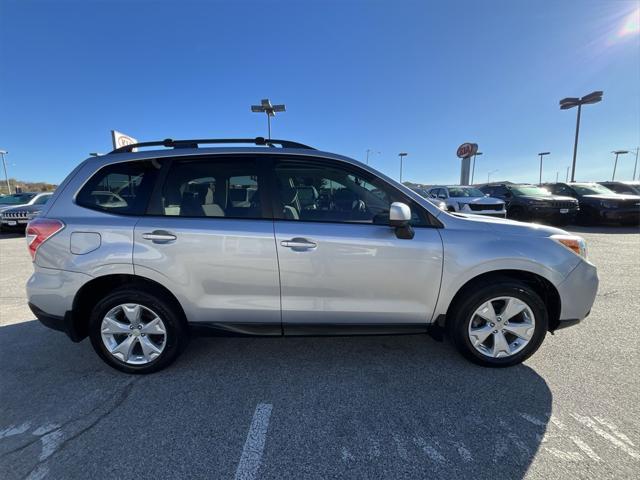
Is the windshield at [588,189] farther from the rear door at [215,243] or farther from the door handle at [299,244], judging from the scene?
the rear door at [215,243]

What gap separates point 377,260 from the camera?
95.7 inches

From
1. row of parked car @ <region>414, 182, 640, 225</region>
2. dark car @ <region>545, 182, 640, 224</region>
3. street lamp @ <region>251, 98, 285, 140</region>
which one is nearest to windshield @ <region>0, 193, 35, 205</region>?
street lamp @ <region>251, 98, 285, 140</region>

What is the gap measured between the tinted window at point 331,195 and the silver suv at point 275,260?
0.4 inches

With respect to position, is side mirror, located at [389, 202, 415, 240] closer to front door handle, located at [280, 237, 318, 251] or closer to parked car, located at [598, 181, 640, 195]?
front door handle, located at [280, 237, 318, 251]

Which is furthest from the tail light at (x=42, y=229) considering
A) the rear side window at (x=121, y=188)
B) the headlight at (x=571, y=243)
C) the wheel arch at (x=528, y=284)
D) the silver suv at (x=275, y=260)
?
the headlight at (x=571, y=243)

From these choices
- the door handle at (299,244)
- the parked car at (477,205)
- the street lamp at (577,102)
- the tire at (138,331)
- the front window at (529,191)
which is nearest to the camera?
the door handle at (299,244)

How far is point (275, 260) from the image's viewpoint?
2.42 meters

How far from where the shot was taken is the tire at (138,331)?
253 cm

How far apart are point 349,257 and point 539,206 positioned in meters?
12.0

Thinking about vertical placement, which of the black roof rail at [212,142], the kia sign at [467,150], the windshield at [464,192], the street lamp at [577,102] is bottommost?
the windshield at [464,192]

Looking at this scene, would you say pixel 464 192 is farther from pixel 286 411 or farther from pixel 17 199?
pixel 17 199

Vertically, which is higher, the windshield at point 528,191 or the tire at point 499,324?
the windshield at point 528,191

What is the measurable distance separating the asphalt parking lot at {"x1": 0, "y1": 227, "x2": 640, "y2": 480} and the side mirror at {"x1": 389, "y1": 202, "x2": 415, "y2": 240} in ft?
3.87

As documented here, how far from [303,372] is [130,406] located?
4.23 ft
